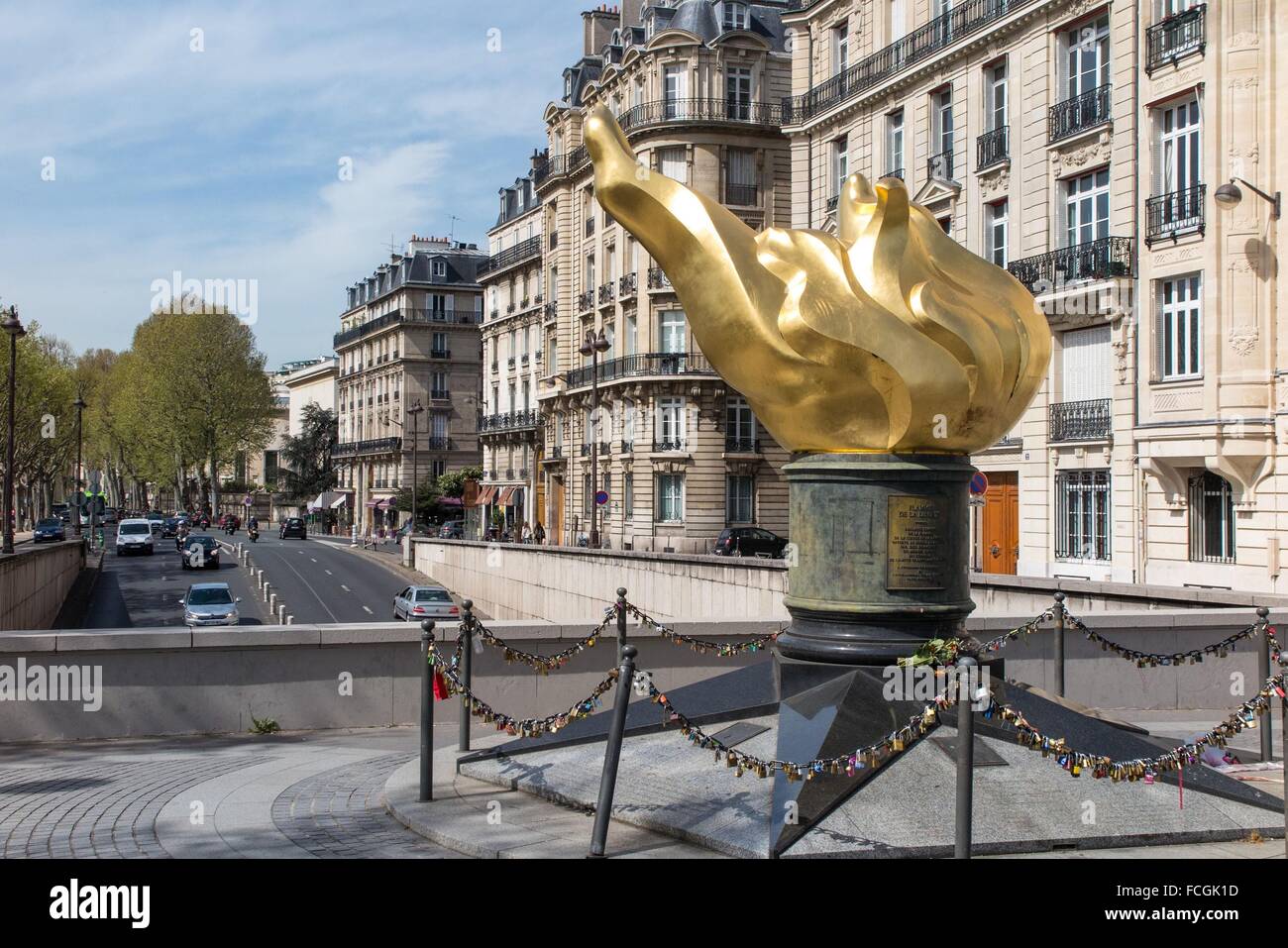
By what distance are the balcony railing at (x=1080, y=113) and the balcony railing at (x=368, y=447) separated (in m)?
69.2

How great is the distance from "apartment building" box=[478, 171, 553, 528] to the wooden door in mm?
34120

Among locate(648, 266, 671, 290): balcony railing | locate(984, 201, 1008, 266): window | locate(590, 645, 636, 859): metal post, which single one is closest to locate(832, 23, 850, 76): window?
locate(984, 201, 1008, 266): window

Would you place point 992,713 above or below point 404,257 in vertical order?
below

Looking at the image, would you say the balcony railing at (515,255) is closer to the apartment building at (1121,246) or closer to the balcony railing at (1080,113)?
the apartment building at (1121,246)

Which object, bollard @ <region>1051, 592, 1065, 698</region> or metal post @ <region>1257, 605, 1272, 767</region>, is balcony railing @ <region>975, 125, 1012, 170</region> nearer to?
bollard @ <region>1051, 592, 1065, 698</region>

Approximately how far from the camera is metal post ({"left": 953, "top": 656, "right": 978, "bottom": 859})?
22.5 ft

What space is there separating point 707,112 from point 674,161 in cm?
225

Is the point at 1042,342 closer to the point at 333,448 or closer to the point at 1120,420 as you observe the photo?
the point at 1120,420

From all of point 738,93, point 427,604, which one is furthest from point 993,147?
point 738,93

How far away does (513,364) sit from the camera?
7112 cm

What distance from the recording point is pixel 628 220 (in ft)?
33.2

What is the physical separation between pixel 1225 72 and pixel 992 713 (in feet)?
67.9

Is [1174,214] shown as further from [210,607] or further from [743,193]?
[743,193]

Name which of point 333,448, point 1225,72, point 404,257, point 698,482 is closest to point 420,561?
point 698,482
